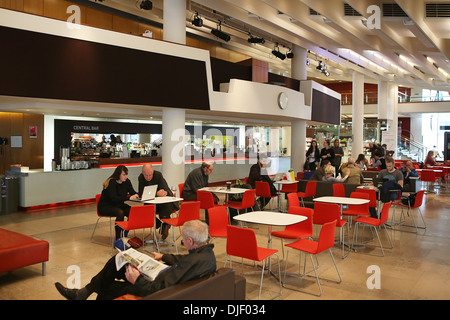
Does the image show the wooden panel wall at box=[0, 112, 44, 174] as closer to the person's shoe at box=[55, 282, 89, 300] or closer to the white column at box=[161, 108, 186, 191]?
the white column at box=[161, 108, 186, 191]

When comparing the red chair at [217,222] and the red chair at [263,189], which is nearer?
the red chair at [217,222]

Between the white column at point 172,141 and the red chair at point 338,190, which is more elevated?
the white column at point 172,141

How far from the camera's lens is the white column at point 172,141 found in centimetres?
896

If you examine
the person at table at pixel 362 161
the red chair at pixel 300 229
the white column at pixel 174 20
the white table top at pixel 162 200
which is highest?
the white column at pixel 174 20

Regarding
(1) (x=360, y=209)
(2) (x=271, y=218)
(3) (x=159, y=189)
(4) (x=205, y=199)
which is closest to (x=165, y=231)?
(3) (x=159, y=189)

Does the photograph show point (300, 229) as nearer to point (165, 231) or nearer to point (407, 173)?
point (165, 231)

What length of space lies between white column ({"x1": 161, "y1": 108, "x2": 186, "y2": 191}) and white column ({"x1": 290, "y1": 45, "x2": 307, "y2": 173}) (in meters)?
6.08

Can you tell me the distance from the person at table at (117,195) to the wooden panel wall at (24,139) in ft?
17.1

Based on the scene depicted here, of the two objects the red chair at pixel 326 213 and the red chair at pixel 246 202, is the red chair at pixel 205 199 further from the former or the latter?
the red chair at pixel 326 213

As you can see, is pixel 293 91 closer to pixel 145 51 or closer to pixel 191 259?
pixel 145 51

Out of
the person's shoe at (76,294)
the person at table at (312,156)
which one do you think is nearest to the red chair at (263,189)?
the person at table at (312,156)

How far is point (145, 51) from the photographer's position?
26.1 feet

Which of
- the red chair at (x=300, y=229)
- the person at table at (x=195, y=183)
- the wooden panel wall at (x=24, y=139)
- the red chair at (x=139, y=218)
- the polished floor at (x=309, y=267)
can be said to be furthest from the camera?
the wooden panel wall at (x=24, y=139)

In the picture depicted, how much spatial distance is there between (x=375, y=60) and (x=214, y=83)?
23.5ft
